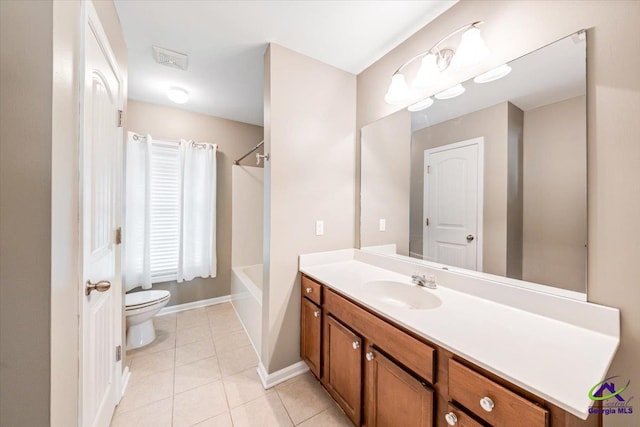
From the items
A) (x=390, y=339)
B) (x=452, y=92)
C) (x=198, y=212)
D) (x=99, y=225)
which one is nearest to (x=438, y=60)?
(x=452, y=92)

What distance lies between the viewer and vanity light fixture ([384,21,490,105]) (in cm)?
115

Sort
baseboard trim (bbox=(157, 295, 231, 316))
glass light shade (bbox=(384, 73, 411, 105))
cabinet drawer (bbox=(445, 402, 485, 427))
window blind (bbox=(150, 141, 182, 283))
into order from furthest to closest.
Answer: baseboard trim (bbox=(157, 295, 231, 316)) → window blind (bbox=(150, 141, 182, 283)) → glass light shade (bbox=(384, 73, 411, 105)) → cabinet drawer (bbox=(445, 402, 485, 427))

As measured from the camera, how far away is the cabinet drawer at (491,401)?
603mm

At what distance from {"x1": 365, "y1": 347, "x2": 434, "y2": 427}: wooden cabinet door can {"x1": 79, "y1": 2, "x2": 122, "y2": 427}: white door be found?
4.02 feet

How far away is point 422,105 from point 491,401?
4.99ft

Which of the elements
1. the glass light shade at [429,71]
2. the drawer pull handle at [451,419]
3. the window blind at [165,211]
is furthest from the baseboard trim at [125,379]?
the glass light shade at [429,71]

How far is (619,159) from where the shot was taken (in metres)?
0.83

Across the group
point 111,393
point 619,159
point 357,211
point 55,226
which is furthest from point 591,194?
point 111,393

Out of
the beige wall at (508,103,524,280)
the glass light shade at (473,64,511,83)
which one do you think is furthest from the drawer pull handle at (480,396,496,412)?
the glass light shade at (473,64,511,83)

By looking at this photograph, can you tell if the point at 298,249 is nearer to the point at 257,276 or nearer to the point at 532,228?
the point at 532,228

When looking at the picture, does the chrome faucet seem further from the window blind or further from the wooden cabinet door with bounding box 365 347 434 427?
the window blind

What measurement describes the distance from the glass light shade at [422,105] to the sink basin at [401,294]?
3.76 ft

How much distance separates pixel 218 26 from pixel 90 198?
1.32m

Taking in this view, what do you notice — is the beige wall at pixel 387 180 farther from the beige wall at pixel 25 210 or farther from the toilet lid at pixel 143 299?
the toilet lid at pixel 143 299
